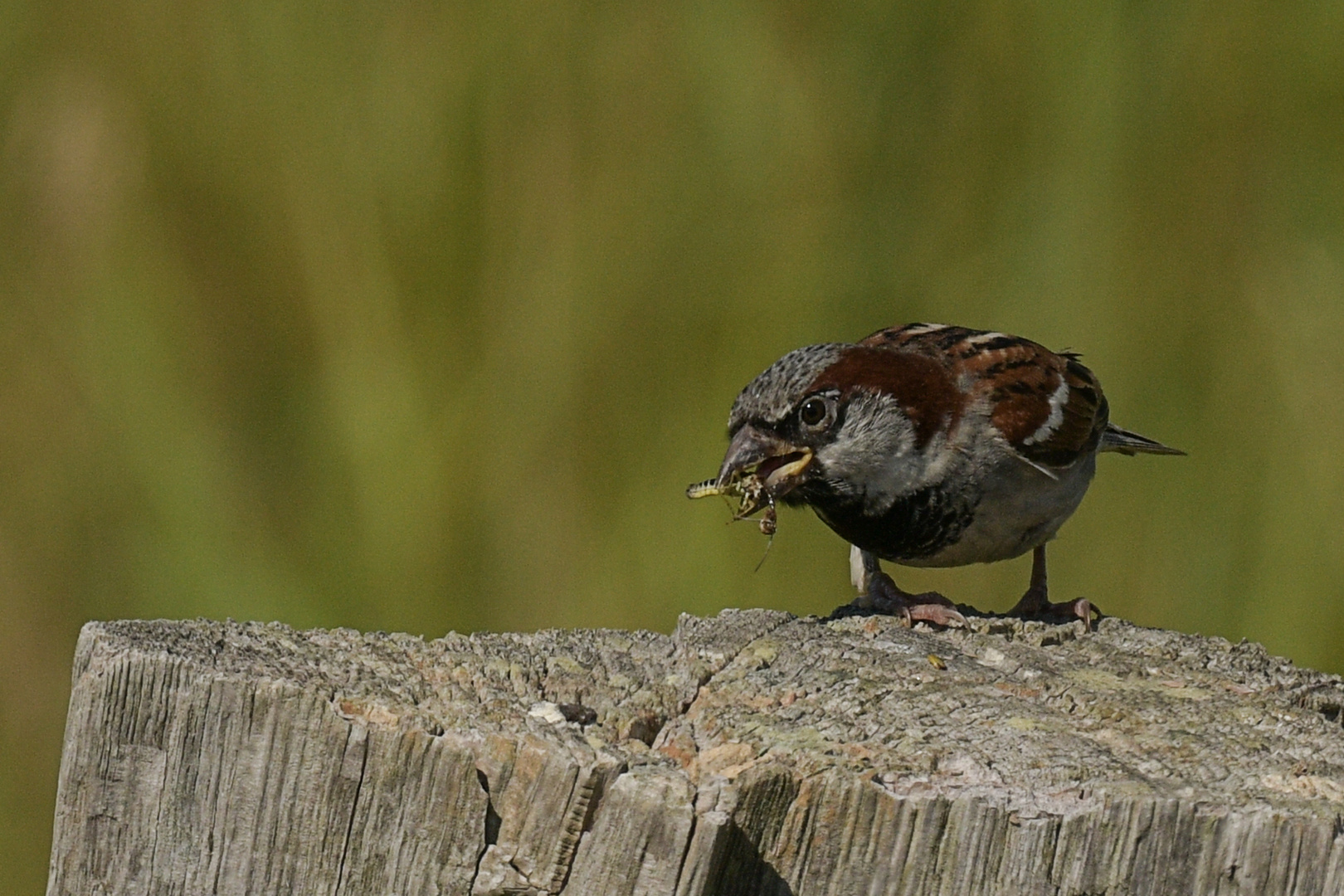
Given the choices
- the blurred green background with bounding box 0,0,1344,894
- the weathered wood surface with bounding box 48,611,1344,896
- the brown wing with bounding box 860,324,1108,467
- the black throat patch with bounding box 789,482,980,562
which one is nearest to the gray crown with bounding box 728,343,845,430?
the black throat patch with bounding box 789,482,980,562

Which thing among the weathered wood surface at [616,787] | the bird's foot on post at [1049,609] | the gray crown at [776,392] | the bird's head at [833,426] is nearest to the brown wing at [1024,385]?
the bird's head at [833,426]

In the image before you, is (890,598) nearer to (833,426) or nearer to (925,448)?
(925,448)

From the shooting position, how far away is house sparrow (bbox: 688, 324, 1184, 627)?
2.78 meters

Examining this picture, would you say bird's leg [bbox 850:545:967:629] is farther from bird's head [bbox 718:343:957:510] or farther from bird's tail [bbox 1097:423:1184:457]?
bird's tail [bbox 1097:423:1184:457]

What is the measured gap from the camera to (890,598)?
301cm

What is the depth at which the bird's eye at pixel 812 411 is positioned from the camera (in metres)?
2.77

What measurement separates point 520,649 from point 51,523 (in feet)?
6.05

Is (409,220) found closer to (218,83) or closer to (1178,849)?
(218,83)

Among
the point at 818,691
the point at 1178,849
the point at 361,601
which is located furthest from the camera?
the point at 361,601

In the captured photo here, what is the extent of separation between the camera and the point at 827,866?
142cm

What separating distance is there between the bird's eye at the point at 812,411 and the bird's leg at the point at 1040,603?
614 mm

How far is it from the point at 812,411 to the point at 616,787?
1.47 metres

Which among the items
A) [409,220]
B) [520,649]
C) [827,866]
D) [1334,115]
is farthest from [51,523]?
[1334,115]

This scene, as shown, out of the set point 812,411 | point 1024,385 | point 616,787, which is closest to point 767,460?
point 812,411
